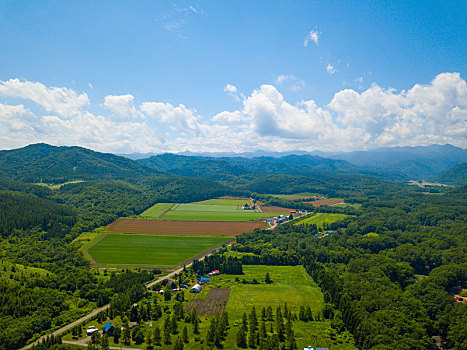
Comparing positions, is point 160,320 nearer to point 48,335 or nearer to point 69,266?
point 48,335

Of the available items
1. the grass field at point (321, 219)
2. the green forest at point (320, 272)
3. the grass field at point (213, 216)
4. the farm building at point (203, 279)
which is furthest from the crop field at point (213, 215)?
the farm building at point (203, 279)

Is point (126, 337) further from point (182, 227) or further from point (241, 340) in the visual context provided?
point (182, 227)

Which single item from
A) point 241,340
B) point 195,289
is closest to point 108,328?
point 195,289

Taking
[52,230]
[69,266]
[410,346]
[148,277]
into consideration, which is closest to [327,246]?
[410,346]

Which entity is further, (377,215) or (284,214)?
(284,214)

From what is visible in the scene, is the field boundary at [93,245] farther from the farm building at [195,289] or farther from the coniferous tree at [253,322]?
the coniferous tree at [253,322]
